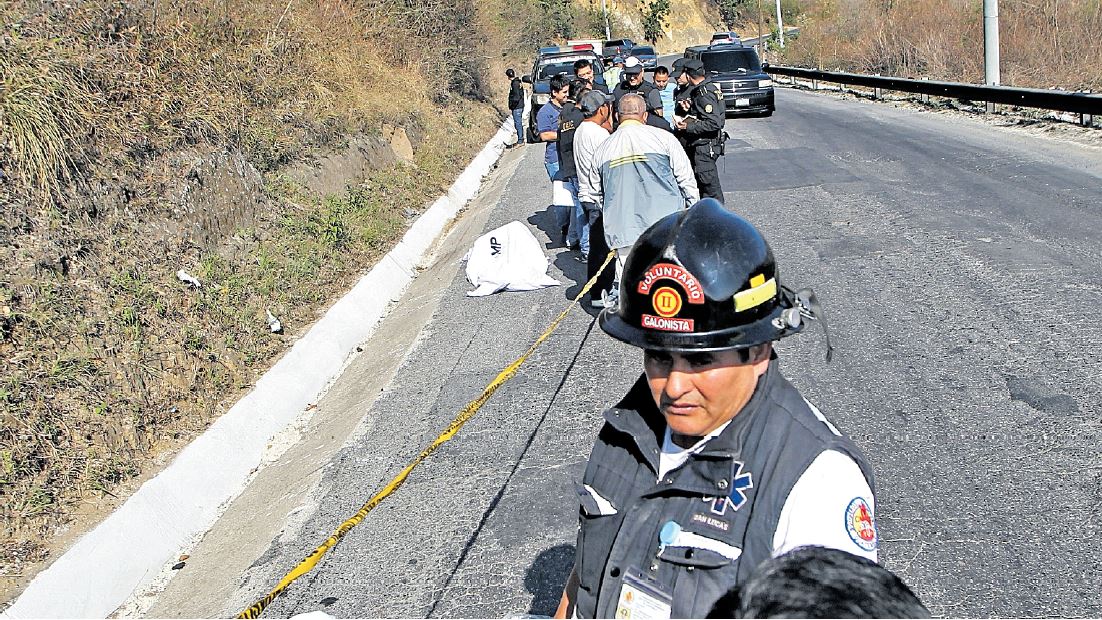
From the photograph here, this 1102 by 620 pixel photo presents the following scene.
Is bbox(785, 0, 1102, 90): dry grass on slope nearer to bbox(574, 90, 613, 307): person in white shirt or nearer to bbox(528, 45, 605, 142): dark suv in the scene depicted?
bbox(528, 45, 605, 142): dark suv

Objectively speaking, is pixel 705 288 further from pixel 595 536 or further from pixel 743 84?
pixel 743 84

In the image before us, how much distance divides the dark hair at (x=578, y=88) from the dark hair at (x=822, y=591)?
10.1 meters

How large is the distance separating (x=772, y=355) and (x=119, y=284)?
24.7 feet

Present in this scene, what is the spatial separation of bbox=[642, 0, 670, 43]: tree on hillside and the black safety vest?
8784 cm

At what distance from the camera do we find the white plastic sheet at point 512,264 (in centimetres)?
982

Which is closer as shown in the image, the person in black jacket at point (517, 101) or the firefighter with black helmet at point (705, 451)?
the firefighter with black helmet at point (705, 451)

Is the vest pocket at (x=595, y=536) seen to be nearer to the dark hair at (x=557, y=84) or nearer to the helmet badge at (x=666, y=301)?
the helmet badge at (x=666, y=301)

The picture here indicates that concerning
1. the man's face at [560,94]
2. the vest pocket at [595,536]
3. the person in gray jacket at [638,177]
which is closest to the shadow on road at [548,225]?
the man's face at [560,94]

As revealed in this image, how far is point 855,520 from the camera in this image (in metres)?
1.75

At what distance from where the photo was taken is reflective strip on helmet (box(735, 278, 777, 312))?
1.96 metres

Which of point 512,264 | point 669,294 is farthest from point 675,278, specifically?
point 512,264

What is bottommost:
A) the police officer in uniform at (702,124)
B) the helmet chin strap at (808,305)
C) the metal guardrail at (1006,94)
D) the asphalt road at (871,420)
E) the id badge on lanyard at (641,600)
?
the metal guardrail at (1006,94)

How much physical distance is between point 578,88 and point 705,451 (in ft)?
32.1

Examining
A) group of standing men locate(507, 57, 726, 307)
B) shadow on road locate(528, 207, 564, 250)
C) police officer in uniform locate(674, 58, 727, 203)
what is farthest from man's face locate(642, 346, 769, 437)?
shadow on road locate(528, 207, 564, 250)
